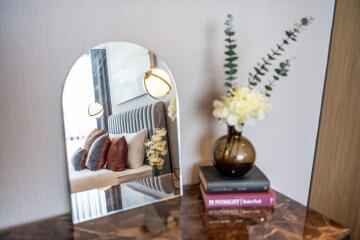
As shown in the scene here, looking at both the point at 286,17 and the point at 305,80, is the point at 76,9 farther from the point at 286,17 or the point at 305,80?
the point at 305,80

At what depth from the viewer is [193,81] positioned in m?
0.92

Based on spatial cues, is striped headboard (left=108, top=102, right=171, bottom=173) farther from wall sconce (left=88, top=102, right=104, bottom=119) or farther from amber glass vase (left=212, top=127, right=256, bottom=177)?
amber glass vase (left=212, top=127, right=256, bottom=177)

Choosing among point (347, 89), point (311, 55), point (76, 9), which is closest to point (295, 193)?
point (347, 89)

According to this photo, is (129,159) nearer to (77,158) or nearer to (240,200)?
(77,158)

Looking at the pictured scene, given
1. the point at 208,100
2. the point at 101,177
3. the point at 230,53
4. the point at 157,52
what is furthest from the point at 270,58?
the point at 101,177

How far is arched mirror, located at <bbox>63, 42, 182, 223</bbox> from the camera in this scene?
76 cm

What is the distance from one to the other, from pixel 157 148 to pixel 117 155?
0.16 meters

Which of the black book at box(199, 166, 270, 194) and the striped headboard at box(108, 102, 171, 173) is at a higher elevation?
the striped headboard at box(108, 102, 171, 173)

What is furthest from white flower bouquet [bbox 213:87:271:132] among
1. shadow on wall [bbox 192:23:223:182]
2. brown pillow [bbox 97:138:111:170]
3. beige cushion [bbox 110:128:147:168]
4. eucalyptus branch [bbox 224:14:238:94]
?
brown pillow [bbox 97:138:111:170]

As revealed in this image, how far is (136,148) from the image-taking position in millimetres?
867

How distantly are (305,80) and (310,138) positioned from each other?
1.11 ft

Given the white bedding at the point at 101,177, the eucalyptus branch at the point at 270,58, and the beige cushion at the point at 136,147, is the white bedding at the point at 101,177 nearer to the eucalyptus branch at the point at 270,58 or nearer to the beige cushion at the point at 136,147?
the beige cushion at the point at 136,147

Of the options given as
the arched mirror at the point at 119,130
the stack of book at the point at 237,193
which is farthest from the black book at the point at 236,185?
the arched mirror at the point at 119,130

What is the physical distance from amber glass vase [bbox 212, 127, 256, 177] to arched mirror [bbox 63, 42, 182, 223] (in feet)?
0.61
